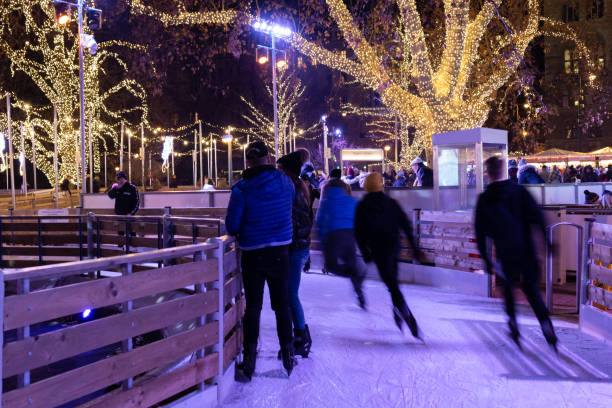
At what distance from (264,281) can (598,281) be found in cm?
380

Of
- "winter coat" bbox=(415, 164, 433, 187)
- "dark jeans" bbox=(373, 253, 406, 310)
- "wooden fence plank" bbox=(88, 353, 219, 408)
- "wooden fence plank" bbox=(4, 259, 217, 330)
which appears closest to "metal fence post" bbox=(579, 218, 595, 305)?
"dark jeans" bbox=(373, 253, 406, 310)

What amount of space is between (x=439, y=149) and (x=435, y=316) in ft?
19.6

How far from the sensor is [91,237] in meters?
11.0

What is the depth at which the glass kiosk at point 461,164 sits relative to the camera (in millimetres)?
11812

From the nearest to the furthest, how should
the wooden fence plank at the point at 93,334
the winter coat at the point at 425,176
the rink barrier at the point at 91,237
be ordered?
the wooden fence plank at the point at 93,334 → the rink barrier at the point at 91,237 → the winter coat at the point at 425,176

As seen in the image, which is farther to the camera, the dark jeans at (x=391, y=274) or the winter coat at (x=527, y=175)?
the winter coat at (x=527, y=175)

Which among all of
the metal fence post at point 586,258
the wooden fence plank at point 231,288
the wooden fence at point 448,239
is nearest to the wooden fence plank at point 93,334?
the wooden fence plank at point 231,288

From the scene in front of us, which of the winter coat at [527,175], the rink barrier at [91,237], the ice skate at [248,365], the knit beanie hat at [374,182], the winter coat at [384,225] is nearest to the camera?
the ice skate at [248,365]

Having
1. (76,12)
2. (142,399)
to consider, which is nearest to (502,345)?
(142,399)

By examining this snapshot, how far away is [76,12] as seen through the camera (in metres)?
21.0

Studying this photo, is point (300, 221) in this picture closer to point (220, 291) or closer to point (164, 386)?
point (220, 291)

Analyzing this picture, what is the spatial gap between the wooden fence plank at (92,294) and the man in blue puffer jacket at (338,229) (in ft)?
8.87

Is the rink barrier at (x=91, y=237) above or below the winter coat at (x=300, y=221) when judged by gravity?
below

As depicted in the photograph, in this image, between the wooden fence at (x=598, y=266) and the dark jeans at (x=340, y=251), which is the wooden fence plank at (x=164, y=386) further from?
the wooden fence at (x=598, y=266)
